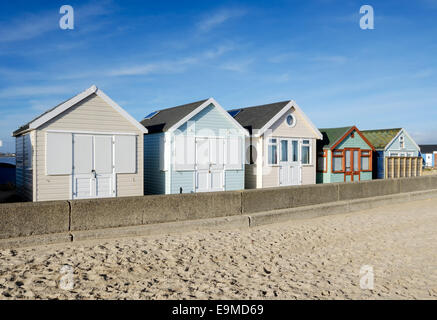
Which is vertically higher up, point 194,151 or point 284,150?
point 284,150

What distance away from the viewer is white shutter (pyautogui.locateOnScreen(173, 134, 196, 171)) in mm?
15078

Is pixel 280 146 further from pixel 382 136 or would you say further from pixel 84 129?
pixel 382 136

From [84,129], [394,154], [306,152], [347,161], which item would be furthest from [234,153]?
[394,154]

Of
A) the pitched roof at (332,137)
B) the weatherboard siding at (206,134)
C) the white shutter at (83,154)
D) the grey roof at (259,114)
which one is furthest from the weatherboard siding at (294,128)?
the white shutter at (83,154)

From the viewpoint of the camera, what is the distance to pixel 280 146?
18.2 m

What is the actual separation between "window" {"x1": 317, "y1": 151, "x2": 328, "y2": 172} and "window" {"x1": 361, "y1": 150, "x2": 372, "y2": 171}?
2933 mm

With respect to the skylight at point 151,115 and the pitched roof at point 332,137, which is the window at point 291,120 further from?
the skylight at point 151,115

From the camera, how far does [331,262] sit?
22.4ft

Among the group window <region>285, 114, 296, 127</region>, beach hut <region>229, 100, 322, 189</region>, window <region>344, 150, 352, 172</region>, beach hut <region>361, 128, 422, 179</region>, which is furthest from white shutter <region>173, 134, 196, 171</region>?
beach hut <region>361, 128, 422, 179</region>

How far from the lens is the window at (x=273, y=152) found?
705 inches

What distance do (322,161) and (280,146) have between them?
3829 millimetres

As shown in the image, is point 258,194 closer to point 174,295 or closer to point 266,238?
point 266,238

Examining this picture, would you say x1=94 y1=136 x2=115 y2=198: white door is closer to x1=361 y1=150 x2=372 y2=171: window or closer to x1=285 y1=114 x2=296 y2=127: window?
x1=285 y1=114 x2=296 y2=127: window

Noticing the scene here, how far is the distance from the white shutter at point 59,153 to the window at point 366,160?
639 inches
